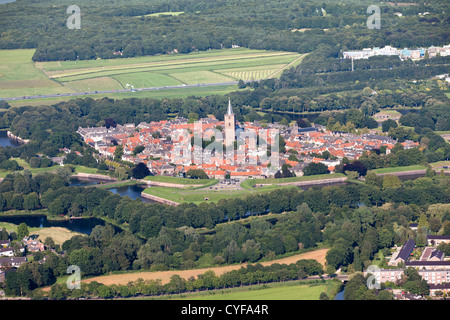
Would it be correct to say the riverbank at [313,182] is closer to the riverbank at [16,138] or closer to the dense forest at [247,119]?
the dense forest at [247,119]

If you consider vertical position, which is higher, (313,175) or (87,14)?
(87,14)

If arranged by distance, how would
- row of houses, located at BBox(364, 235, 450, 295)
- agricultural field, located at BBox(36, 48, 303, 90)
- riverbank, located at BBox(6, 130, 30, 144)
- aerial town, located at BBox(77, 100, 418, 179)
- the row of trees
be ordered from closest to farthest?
the row of trees, row of houses, located at BBox(364, 235, 450, 295), aerial town, located at BBox(77, 100, 418, 179), riverbank, located at BBox(6, 130, 30, 144), agricultural field, located at BBox(36, 48, 303, 90)

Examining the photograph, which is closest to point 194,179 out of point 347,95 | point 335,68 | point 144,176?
point 144,176

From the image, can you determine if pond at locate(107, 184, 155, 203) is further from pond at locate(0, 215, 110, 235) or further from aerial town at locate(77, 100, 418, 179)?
pond at locate(0, 215, 110, 235)

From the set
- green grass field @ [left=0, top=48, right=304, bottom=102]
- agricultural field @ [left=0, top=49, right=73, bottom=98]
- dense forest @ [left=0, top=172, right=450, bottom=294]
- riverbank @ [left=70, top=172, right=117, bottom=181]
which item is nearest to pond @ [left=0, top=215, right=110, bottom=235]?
dense forest @ [left=0, top=172, right=450, bottom=294]

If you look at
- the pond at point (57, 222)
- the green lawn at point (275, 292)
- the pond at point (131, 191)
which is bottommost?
the pond at point (131, 191)

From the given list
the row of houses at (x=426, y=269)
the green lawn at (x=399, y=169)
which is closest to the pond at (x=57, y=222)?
the row of houses at (x=426, y=269)

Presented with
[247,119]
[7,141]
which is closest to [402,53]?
[247,119]

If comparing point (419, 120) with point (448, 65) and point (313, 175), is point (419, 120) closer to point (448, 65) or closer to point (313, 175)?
point (313, 175)

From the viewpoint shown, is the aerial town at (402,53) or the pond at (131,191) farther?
the aerial town at (402,53)
